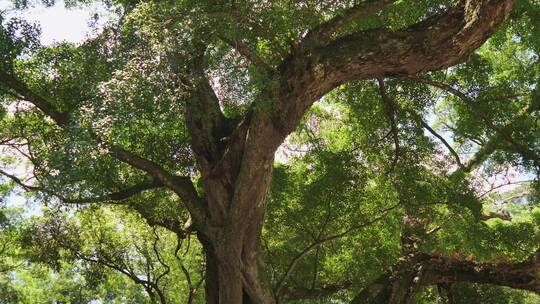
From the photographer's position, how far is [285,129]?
213 inches

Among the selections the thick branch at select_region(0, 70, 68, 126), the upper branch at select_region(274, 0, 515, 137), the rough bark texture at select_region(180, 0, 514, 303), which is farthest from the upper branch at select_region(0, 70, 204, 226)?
the upper branch at select_region(274, 0, 515, 137)

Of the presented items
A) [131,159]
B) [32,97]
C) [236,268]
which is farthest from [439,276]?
[32,97]

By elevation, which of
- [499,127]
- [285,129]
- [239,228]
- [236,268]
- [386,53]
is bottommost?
[236,268]

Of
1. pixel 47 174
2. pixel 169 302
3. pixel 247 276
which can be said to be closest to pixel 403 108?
pixel 247 276

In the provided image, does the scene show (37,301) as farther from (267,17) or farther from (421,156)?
(267,17)

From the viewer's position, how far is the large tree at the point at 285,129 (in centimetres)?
459

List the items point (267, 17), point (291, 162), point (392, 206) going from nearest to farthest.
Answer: point (267, 17), point (392, 206), point (291, 162)

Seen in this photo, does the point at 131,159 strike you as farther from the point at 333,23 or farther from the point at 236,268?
the point at 333,23

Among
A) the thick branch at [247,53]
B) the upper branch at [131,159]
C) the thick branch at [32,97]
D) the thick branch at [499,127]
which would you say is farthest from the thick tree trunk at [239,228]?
the thick branch at [499,127]

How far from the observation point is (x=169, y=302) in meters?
14.2

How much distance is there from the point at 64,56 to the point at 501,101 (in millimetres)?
5780

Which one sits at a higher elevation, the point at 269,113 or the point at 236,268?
the point at 269,113

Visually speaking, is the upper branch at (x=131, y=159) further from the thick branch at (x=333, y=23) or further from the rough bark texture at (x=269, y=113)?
the thick branch at (x=333, y=23)

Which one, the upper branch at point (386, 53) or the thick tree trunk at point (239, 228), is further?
the thick tree trunk at point (239, 228)
